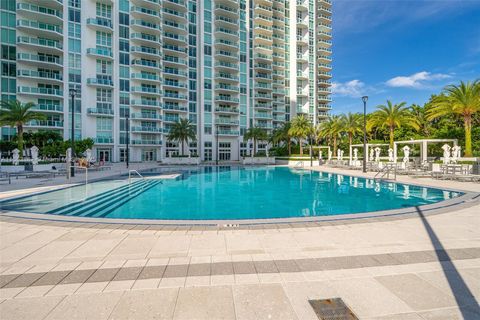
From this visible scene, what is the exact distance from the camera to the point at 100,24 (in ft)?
151

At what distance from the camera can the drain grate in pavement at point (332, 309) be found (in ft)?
10.1

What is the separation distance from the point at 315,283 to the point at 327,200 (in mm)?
9973

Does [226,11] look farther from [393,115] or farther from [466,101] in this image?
[466,101]

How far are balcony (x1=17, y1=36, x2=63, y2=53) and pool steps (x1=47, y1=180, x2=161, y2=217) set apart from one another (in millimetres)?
41532

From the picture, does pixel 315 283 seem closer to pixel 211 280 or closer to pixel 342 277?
pixel 342 277

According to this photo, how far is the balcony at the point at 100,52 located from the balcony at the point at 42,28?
15.9ft

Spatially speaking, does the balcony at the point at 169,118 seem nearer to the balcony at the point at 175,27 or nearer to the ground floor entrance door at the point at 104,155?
the ground floor entrance door at the point at 104,155

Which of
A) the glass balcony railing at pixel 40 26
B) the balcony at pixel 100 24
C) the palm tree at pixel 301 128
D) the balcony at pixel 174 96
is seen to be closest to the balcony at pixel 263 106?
the balcony at pixel 174 96

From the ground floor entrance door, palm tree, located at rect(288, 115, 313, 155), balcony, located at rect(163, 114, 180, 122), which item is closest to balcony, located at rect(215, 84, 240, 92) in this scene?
Result: balcony, located at rect(163, 114, 180, 122)

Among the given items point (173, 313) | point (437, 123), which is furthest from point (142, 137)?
point (437, 123)

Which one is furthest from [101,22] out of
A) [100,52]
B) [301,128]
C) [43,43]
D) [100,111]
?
[301,128]

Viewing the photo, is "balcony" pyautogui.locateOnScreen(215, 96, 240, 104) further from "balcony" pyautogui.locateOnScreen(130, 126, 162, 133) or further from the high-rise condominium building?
"balcony" pyautogui.locateOnScreen(130, 126, 162, 133)

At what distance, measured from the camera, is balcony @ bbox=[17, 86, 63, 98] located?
40.8 meters

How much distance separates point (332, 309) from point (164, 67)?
5824 centimetres
